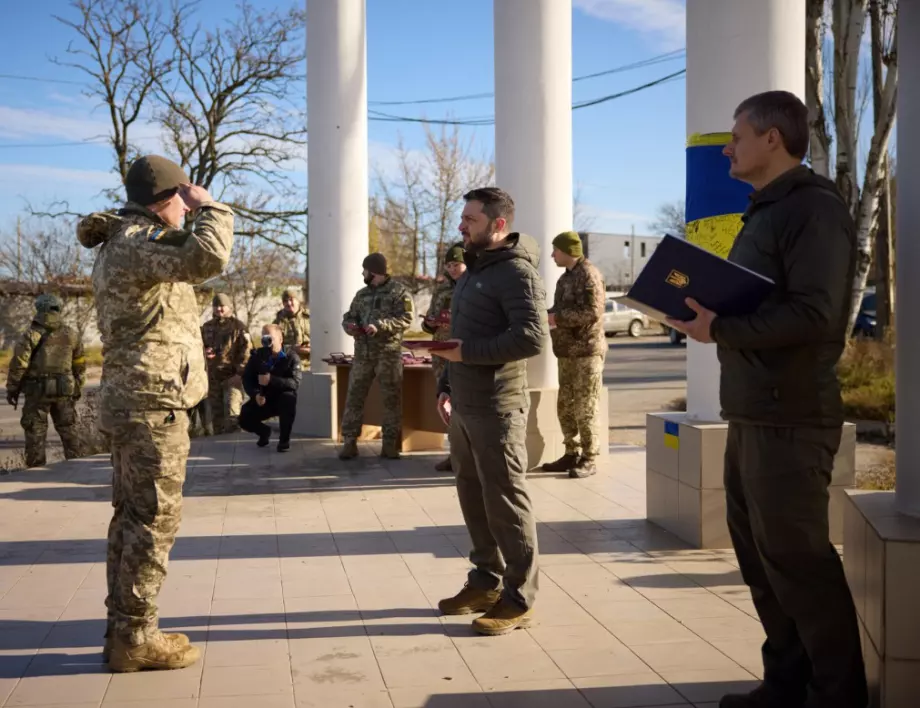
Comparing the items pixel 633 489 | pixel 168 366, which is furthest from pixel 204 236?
pixel 633 489

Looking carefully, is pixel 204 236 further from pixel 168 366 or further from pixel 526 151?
pixel 526 151

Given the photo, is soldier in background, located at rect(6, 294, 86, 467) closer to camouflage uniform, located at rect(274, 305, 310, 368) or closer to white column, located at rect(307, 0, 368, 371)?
white column, located at rect(307, 0, 368, 371)

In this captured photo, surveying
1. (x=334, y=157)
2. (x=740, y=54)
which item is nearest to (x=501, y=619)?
(x=740, y=54)

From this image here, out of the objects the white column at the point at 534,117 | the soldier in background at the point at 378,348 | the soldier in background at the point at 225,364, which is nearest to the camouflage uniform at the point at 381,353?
the soldier in background at the point at 378,348

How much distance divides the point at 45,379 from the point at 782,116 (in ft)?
31.5

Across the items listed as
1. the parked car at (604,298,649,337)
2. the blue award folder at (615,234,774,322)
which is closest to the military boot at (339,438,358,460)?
the blue award folder at (615,234,774,322)

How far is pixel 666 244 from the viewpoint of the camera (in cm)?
341

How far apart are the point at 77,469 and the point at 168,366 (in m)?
6.49

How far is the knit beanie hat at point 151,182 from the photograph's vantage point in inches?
173

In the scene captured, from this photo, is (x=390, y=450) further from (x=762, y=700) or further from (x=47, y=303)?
(x=762, y=700)

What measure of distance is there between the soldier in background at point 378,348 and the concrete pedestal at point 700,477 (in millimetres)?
4178

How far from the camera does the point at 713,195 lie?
20.0ft

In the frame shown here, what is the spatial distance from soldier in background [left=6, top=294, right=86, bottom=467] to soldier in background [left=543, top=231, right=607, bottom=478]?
565 cm

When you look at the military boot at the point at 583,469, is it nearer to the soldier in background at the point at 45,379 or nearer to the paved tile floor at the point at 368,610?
the paved tile floor at the point at 368,610
